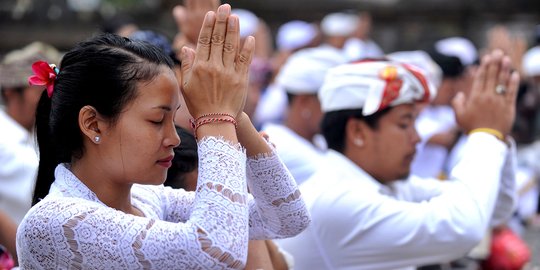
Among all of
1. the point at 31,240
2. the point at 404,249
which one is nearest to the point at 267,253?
the point at 404,249

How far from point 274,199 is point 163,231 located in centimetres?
41

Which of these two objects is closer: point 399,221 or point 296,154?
point 399,221

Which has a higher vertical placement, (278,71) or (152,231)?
(152,231)

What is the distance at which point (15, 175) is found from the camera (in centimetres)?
512

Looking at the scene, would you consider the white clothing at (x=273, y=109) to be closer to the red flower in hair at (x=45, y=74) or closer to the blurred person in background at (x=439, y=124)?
the blurred person in background at (x=439, y=124)

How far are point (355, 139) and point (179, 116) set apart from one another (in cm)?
74

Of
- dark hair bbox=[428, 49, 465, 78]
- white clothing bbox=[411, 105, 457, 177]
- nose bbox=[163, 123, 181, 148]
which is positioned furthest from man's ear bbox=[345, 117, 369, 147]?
dark hair bbox=[428, 49, 465, 78]

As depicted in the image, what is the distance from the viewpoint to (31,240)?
7.68 feet

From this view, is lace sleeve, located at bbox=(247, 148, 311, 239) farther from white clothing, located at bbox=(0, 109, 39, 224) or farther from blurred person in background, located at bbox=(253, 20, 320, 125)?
blurred person in background, located at bbox=(253, 20, 320, 125)

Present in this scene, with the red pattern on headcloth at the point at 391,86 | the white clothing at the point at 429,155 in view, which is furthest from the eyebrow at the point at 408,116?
the white clothing at the point at 429,155

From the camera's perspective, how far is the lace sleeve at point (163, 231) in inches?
88.4

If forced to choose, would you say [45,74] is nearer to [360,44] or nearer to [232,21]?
[232,21]

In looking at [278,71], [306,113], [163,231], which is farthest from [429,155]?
[163,231]

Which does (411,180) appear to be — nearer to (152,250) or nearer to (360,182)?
(360,182)
